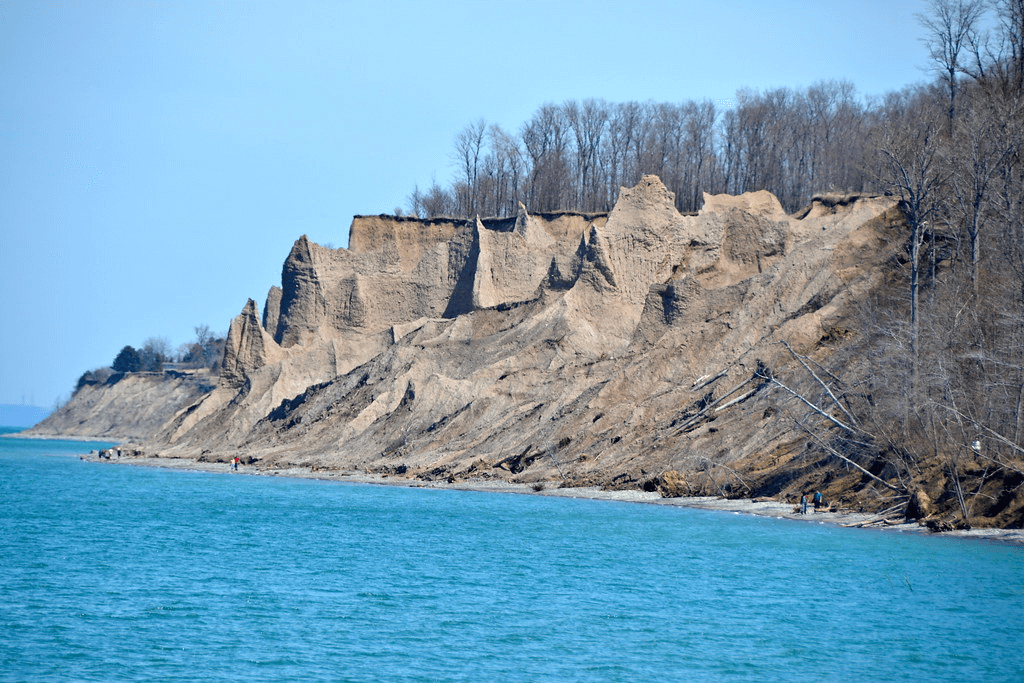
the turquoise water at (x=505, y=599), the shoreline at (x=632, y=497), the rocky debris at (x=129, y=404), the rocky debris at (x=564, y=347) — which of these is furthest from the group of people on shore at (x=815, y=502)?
the rocky debris at (x=129, y=404)

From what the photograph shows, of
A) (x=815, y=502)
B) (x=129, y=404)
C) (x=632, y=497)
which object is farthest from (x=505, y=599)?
(x=129, y=404)

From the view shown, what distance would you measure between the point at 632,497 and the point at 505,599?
18.6m

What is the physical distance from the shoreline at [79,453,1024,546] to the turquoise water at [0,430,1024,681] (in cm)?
90

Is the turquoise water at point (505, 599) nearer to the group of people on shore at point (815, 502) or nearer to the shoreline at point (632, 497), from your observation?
the shoreline at point (632, 497)

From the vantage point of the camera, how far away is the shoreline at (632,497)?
114 feet

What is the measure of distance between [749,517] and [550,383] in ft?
72.1

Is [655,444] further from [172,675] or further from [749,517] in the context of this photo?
[172,675]

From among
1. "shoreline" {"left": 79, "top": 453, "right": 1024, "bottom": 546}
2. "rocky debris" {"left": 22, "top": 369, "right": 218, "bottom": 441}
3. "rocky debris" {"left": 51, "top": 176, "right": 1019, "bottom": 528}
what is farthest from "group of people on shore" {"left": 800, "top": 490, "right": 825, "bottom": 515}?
"rocky debris" {"left": 22, "top": 369, "right": 218, "bottom": 441}

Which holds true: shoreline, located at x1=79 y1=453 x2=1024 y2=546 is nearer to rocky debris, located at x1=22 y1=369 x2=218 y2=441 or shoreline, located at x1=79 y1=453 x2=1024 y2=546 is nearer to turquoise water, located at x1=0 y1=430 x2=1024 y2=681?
turquoise water, located at x1=0 y1=430 x2=1024 y2=681

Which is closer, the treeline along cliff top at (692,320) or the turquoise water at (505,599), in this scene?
the turquoise water at (505,599)

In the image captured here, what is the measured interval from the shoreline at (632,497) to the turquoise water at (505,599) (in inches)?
35.5

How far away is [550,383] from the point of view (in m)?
61.8

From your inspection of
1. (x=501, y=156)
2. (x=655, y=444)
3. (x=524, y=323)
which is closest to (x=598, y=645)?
(x=655, y=444)

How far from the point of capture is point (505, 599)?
2891 centimetres
